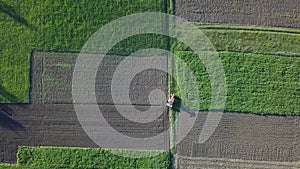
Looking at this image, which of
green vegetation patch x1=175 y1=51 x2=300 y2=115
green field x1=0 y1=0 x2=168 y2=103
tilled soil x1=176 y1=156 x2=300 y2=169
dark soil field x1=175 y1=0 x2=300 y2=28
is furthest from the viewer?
dark soil field x1=175 y1=0 x2=300 y2=28

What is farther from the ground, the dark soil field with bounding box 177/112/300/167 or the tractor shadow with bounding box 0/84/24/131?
the tractor shadow with bounding box 0/84/24/131

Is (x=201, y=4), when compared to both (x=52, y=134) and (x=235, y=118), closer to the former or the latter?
(x=235, y=118)

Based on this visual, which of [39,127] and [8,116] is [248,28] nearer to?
[39,127]

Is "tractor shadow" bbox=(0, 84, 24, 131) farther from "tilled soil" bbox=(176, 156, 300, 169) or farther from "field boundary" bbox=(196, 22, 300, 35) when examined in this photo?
"field boundary" bbox=(196, 22, 300, 35)

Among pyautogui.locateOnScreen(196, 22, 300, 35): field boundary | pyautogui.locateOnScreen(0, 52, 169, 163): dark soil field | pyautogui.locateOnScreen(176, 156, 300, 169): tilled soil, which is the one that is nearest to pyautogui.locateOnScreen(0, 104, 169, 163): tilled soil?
pyautogui.locateOnScreen(0, 52, 169, 163): dark soil field

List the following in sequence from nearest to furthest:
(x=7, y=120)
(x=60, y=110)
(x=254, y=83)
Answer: (x=7, y=120)
(x=60, y=110)
(x=254, y=83)

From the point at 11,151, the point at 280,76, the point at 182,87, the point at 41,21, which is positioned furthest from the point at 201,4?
the point at 11,151

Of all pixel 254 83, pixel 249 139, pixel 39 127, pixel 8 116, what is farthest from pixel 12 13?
pixel 249 139
